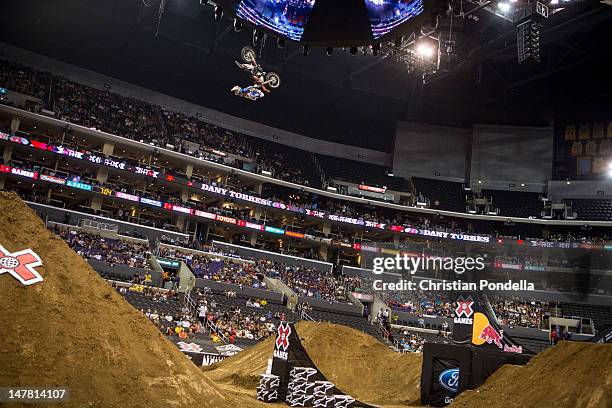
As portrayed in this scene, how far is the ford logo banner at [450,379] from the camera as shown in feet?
57.8

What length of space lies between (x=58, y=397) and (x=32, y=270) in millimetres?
2988

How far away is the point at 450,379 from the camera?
17.7m

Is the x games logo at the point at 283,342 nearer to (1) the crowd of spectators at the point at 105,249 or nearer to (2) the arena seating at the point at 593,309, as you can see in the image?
(2) the arena seating at the point at 593,309

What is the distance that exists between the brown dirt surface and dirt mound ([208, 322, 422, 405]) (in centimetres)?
823

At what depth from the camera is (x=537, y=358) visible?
559 inches

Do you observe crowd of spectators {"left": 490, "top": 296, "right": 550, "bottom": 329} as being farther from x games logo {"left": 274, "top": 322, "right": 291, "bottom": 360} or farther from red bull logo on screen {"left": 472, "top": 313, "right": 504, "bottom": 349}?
x games logo {"left": 274, "top": 322, "right": 291, "bottom": 360}

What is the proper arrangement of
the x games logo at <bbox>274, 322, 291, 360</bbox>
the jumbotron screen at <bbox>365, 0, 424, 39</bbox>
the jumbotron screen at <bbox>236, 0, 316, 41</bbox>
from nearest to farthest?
the jumbotron screen at <bbox>365, 0, 424, 39</bbox> < the jumbotron screen at <bbox>236, 0, 316, 41</bbox> < the x games logo at <bbox>274, 322, 291, 360</bbox>

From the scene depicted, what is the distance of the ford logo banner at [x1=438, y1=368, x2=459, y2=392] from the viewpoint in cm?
1761

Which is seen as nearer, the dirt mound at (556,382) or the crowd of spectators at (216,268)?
the dirt mound at (556,382)

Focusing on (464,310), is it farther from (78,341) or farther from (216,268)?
(216,268)

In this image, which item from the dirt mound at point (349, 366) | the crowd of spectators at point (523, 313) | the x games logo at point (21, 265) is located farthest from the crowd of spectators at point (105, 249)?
the x games logo at point (21, 265)

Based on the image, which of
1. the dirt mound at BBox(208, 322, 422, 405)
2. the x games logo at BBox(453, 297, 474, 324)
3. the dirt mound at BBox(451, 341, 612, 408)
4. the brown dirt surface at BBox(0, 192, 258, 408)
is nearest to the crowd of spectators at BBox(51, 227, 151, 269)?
the dirt mound at BBox(208, 322, 422, 405)

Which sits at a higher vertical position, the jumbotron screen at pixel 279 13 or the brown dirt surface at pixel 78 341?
the jumbotron screen at pixel 279 13

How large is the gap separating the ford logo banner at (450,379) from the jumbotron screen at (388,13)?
11.4 meters
